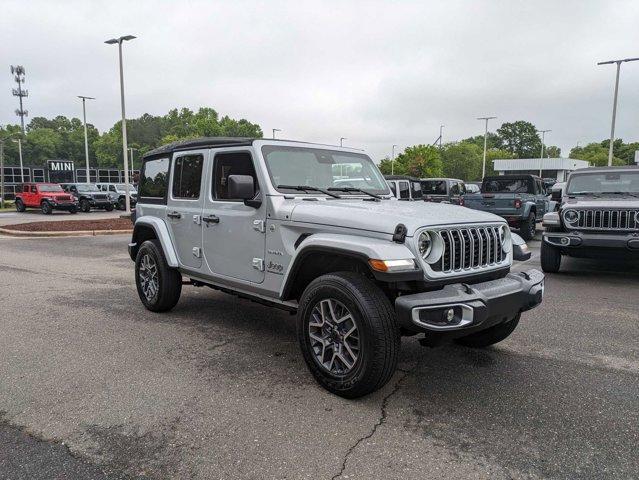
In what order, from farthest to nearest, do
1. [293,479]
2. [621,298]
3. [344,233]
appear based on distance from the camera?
[621,298]
[344,233]
[293,479]

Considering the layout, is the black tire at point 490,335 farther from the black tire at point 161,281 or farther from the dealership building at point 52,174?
the dealership building at point 52,174

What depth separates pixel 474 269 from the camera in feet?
12.2

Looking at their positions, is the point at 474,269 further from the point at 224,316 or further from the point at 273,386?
the point at 224,316

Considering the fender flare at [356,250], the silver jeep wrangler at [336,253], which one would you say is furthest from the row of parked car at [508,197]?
the fender flare at [356,250]

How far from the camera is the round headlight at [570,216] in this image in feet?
25.9

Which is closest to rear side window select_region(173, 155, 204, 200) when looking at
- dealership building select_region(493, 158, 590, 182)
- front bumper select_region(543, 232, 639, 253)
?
front bumper select_region(543, 232, 639, 253)

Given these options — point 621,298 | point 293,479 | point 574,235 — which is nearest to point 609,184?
point 574,235

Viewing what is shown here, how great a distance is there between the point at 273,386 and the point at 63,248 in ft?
33.7

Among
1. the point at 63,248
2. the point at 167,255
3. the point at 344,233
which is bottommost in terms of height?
the point at 63,248

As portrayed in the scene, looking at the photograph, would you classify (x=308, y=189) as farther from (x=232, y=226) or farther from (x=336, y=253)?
(x=336, y=253)

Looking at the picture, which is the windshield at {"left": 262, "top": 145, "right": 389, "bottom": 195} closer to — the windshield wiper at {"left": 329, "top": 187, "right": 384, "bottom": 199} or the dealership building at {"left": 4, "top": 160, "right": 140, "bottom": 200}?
the windshield wiper at {"left": 329, "top": 187, "right": 384, "bottom": 199}

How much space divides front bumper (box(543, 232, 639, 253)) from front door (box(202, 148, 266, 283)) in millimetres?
5689

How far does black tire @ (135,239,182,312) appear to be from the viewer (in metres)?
5.53

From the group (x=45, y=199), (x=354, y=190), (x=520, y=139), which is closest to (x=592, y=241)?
(x=354, y=190)
